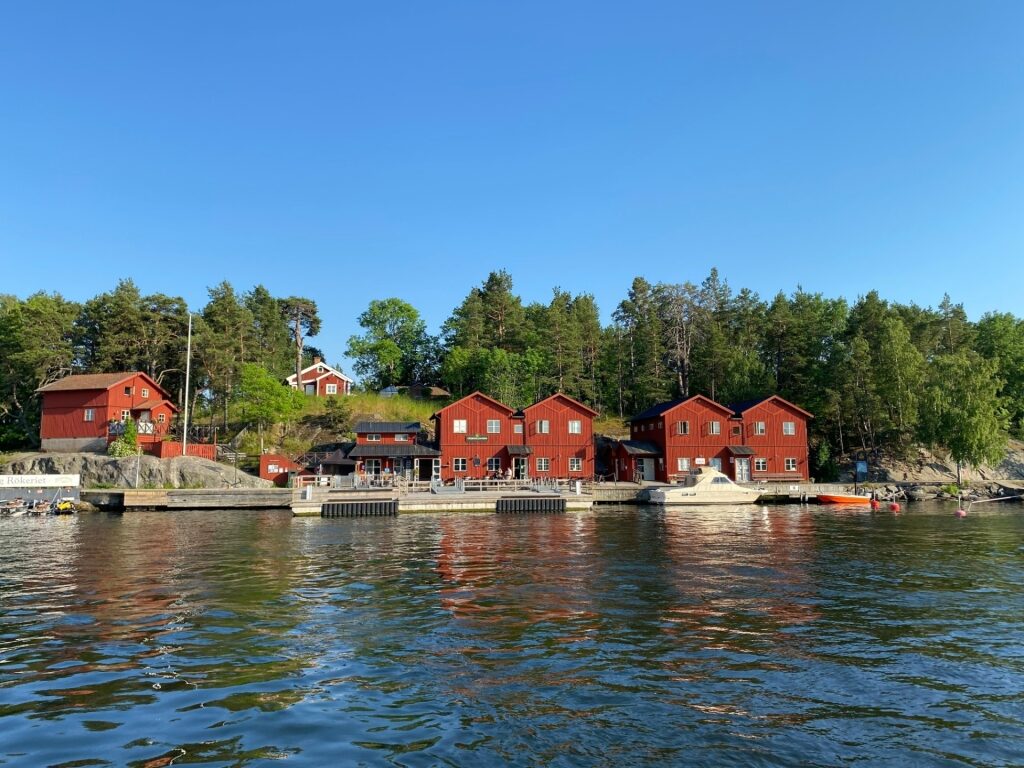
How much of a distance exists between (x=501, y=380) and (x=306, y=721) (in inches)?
2466

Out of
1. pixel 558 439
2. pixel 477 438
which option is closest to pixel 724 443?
pixel 558 439

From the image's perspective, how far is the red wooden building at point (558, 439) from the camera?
195ft

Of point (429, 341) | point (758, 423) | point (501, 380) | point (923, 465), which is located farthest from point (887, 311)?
point (429, 341)

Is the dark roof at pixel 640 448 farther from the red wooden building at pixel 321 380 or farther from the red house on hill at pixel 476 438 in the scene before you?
the red wooden building at pixel 321 380

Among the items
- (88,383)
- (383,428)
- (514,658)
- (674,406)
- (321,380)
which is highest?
(321,380)

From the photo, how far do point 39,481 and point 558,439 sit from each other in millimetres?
39671

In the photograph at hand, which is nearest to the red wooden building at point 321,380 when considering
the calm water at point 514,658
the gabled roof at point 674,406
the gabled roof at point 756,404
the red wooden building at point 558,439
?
the red wooden building at point 558,439

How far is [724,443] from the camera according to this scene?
6069 cm

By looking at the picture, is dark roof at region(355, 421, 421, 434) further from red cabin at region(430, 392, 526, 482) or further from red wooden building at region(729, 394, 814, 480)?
red wooden building at region(729, 394, 814, 480)

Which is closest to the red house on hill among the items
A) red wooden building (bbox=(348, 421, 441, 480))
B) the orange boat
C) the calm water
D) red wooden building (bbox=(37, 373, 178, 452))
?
red wooden building (bbox=(348, 421, 441, 480))

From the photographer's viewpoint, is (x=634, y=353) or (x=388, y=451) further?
(x=634, y=353)

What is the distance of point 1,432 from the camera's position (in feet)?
217

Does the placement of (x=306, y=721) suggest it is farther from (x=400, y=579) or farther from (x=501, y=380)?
(x=501, y=380)

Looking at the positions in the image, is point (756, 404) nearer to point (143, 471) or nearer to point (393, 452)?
point (393, 452)
